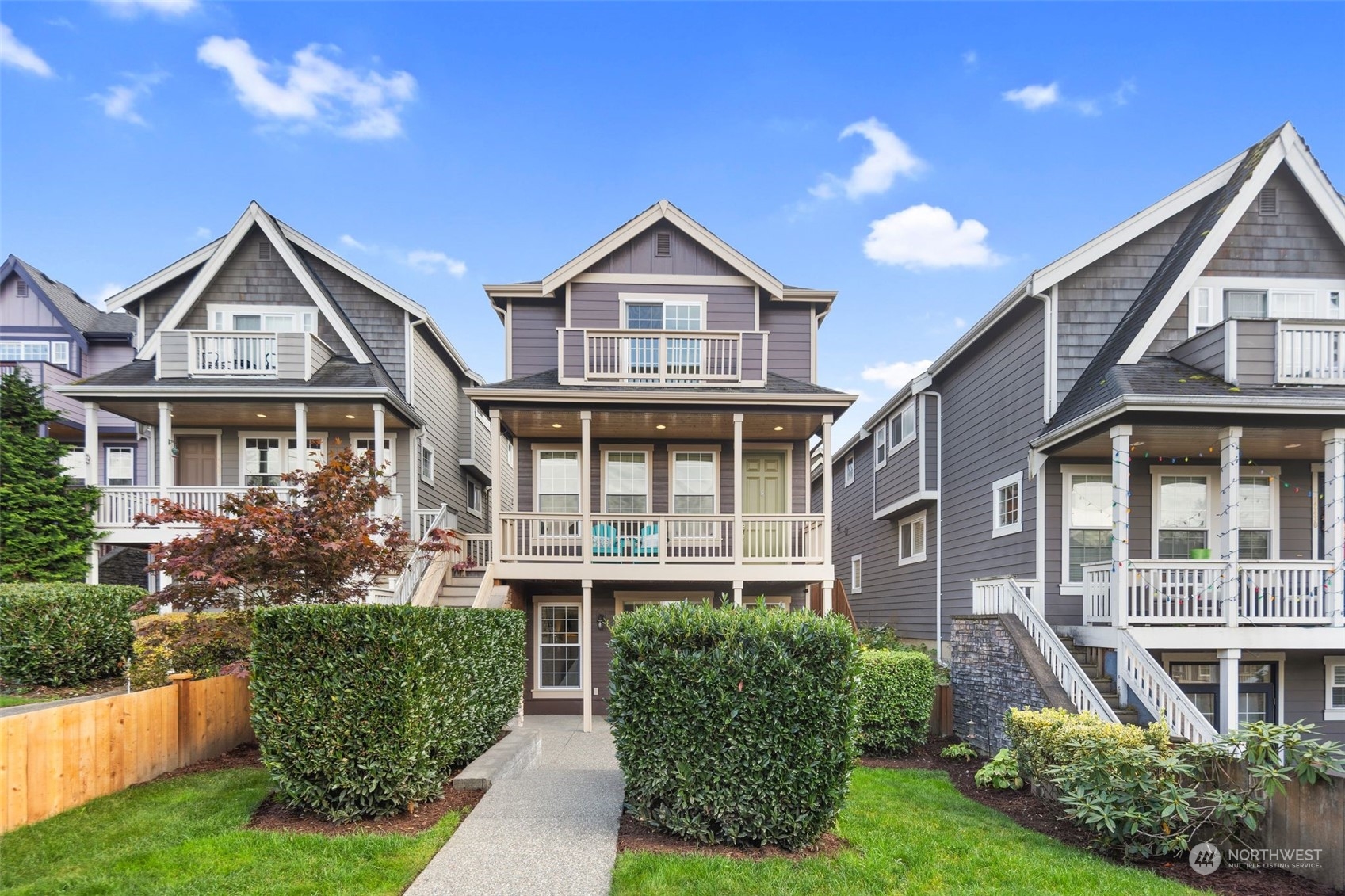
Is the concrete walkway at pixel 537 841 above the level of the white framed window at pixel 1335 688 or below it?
above

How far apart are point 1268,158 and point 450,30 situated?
14.0 metres

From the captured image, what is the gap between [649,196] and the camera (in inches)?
574

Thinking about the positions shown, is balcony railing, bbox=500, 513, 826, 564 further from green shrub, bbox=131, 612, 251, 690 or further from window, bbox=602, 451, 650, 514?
green shrub, bbox=131, 612, 251, 690

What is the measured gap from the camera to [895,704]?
10.4 meters

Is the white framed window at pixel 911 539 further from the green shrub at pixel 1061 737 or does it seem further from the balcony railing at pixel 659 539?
the green shrub at pixel 1061 737

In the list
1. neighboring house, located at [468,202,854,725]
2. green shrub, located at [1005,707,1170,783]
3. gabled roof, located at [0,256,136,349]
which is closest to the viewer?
green shrub, located at [1005,707,1170,783]

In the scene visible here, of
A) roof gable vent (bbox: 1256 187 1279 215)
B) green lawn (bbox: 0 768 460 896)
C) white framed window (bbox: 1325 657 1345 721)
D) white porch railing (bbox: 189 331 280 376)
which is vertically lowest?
white framed window (bbox: 1325 657 1345 721)

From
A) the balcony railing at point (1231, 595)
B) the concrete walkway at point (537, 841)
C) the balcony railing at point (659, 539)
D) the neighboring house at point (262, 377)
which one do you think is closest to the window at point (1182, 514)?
→ the balcony railing at point (1231, 595)

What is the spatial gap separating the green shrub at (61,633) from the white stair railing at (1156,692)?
46.8 ft

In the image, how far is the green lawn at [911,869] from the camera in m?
4.93

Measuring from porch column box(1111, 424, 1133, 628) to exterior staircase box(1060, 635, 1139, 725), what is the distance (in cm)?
88

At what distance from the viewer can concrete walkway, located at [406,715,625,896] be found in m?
4.82

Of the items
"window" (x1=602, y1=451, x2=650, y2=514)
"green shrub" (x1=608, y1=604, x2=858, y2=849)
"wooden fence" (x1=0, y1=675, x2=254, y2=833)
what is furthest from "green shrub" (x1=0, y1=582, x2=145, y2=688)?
"green shrub" (x1=608, y1=604, x2=858, y2=849)

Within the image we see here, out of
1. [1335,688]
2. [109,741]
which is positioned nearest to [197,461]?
[109,741]
